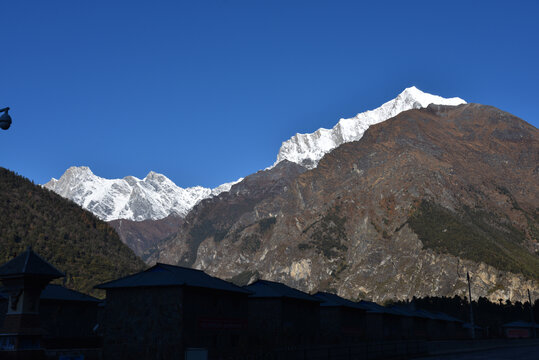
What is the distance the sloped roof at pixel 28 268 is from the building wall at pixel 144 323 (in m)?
12.1

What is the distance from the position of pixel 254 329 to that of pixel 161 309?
15347 millimetres

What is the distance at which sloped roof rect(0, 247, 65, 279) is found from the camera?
3481 centimetres

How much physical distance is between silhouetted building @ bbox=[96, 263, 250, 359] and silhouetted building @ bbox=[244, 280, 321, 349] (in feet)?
24.8

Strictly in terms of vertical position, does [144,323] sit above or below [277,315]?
below

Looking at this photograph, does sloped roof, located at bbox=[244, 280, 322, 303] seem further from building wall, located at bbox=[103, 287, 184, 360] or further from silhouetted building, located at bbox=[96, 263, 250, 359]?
building wall, located at bbox=[103, 287, 184, 360]

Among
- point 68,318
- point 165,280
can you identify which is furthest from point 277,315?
point 68,318

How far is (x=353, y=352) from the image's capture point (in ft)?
157

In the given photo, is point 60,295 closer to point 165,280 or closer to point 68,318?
point 68,318

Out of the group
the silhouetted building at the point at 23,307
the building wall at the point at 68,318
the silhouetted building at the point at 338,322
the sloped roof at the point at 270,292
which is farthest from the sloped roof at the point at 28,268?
the silhouetted building at the point at 338,322

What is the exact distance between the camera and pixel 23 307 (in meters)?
34.8

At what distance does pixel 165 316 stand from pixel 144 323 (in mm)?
2209

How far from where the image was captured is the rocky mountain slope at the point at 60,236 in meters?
131

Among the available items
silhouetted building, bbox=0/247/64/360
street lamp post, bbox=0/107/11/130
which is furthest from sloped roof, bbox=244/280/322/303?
street lamp post, bbox=0/107/11/130

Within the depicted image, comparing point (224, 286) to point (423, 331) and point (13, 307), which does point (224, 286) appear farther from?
point (423, 331)
